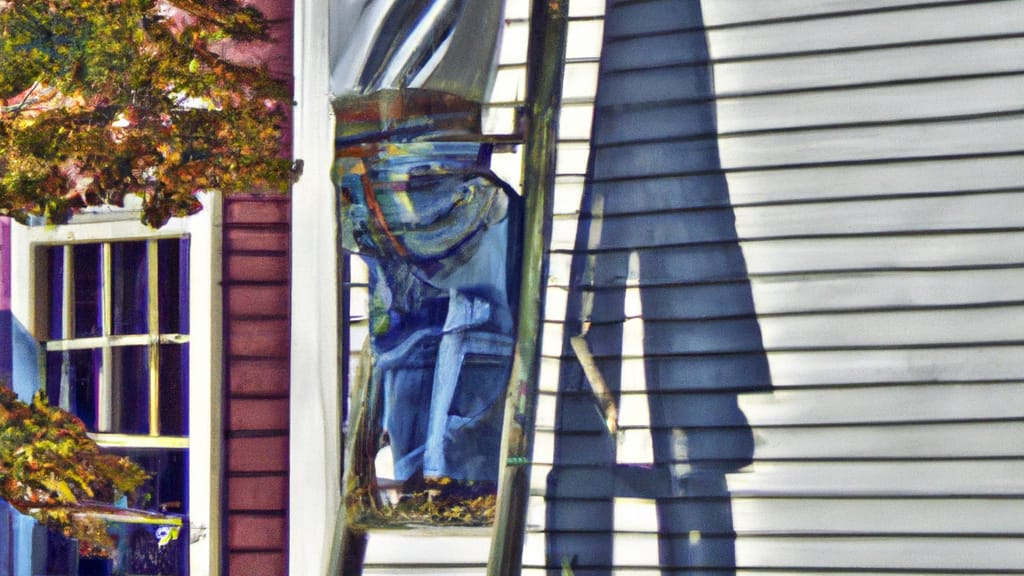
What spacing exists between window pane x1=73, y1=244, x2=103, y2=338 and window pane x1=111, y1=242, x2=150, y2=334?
4 centimetres

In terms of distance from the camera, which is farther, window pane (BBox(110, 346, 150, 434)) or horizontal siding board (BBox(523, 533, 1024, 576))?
window pane (BBox(110, 346, 150, 434))

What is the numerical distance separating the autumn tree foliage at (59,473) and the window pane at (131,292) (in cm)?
25

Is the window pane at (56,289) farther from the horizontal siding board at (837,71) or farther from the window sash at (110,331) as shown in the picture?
the horizontal siding board at (837,71)

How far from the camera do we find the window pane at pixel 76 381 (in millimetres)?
2002

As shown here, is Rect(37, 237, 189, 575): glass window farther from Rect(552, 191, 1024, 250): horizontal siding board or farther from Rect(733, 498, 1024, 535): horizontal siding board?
Rect(733, 498, 1024, 535): horizontal siding board

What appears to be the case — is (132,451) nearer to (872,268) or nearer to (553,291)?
(553,291)

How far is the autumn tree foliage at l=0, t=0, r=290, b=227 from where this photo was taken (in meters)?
1.97

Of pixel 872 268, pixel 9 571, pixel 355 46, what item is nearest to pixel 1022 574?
pixel 872 268

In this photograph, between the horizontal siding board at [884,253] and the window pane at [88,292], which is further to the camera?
the window pane at [88,292]

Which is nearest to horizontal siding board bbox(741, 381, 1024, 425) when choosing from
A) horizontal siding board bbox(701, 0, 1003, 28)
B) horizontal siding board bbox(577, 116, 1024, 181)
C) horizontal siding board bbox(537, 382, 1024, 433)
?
horizontal siding board bbox(537, 382, 1024, 433)

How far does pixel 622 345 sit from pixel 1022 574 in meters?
0.90

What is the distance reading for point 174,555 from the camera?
6.44ft

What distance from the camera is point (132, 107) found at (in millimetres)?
2000

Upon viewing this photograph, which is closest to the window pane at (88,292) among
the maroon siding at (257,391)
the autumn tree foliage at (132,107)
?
the autumn tree foliage at (132,107)
